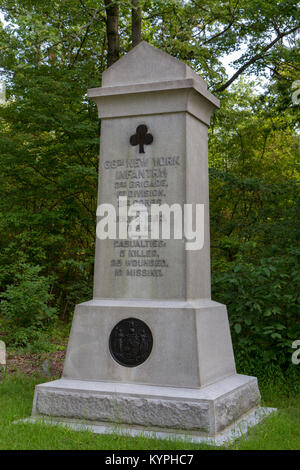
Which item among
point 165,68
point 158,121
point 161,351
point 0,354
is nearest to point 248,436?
point 161,351

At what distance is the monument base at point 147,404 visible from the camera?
4340mm

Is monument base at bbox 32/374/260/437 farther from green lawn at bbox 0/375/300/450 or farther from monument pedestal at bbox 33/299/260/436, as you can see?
green lawn at bbox 0/375/300/450

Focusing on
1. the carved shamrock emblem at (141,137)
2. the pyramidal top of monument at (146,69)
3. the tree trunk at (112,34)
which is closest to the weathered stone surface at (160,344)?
the carved shamrock emblem at (141,137)

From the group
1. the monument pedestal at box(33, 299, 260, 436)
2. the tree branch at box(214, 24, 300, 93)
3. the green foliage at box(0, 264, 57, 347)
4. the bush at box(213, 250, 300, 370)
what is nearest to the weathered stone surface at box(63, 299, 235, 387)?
the monument pedestal at box(33, 299, 260, 436)

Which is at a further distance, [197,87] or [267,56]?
[267,56]

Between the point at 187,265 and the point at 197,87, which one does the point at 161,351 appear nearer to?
the point at 187,265

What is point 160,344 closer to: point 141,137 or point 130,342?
point 130,342

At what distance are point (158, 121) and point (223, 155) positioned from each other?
10574mm

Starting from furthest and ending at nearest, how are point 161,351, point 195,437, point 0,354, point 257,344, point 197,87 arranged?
point 0,354 → point 257,344 → point 197,87 → point 161,351 → point 195,437

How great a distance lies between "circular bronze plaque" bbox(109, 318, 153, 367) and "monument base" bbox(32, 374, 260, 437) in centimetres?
25

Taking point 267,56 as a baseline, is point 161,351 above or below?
below

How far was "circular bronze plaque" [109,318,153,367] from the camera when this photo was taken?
4.98 meters

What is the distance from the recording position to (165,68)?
5.42 m

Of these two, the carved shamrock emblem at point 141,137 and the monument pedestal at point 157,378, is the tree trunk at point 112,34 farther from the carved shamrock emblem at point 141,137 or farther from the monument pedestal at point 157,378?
the monument pedestal at point 157,378
